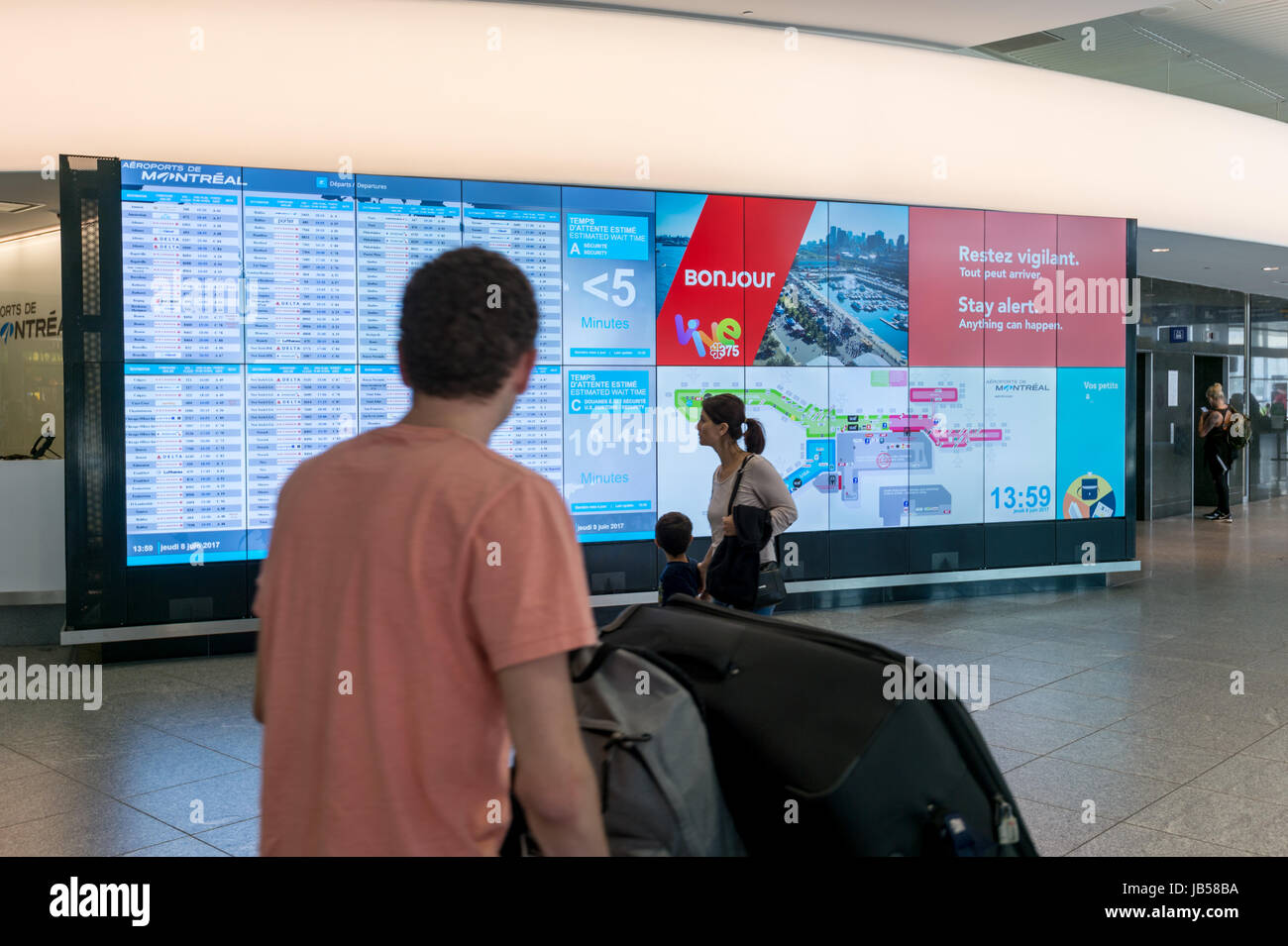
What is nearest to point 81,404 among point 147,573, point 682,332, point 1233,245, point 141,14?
point 147,573

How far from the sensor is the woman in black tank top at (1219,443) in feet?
52.6

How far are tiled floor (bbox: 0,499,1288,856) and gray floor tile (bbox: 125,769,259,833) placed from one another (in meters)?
0.01

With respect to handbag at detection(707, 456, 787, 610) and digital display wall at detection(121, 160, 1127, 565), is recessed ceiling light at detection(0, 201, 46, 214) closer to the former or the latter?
digital display wall at detection(121, 160, 1127, 565)

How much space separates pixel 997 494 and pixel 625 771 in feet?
28.6

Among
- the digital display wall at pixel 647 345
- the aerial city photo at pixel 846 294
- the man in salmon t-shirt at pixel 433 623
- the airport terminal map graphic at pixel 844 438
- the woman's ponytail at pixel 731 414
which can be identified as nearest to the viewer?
the man in salmon t-shirt at pixel 433 623

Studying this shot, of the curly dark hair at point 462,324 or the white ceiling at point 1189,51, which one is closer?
the curly dark hair at point 462,324

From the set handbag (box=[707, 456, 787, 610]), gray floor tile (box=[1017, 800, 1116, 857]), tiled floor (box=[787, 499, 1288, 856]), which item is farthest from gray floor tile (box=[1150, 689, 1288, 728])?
handbag (box=[707, 456, 787, 610])

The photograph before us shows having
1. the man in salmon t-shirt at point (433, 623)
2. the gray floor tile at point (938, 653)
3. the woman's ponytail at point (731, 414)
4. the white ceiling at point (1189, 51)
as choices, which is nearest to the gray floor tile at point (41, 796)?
the woman's ponytail at point (731, 414)

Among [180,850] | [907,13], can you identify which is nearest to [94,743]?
[180,850]

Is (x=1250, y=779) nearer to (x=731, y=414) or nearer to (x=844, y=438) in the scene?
(x=731, y=414)

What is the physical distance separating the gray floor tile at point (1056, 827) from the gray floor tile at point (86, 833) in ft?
10.6

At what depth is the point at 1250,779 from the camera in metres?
4.67

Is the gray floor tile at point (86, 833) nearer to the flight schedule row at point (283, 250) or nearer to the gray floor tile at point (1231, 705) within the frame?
the flight schedule row at point (283, 250)

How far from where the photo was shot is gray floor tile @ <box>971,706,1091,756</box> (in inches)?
204
